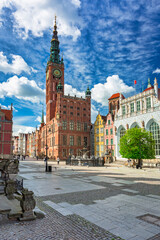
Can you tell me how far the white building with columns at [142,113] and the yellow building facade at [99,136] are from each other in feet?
29.4

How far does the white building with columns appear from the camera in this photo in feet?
135

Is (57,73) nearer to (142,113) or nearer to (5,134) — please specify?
(5,134)

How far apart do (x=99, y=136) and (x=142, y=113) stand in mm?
21594

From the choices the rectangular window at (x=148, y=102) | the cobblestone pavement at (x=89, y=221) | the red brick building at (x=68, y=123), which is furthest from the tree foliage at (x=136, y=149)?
the red brick building at (x=68, y=123)

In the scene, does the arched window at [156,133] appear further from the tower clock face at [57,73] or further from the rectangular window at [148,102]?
the tower clock face at [57,73]

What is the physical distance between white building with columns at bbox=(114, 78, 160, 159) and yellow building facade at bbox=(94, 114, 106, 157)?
29.4 feet

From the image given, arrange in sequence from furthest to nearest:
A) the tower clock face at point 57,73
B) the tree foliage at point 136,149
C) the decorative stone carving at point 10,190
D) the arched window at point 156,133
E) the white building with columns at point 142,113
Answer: the tower clock face at point 57,73
the white building with columns at point 142,113
the arched window at point 156,133
the tree foliage at point 136,149
the decorative stone carving at point 10,190

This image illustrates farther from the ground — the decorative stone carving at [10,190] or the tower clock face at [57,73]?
the tower clock face at [57,73]

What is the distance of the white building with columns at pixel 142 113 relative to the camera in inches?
1622

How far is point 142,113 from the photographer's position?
1750 inches

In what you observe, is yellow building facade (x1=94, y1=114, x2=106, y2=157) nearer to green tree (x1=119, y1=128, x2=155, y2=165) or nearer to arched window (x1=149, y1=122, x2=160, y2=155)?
arched window (x1=149, y1=122, x2=160, y2=155)

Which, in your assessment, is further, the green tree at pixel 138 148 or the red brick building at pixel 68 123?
the red brick building at pixel 68 123

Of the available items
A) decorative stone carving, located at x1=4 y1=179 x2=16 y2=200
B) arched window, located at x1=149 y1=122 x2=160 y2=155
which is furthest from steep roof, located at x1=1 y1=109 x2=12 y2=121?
decorative stone carving, located at x1=4 y1=179 x2=16 y2=200

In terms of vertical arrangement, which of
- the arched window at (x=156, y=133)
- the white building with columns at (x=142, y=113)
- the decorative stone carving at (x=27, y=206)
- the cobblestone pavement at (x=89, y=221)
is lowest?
the cobblestone pavement at (x=89, y=221)
